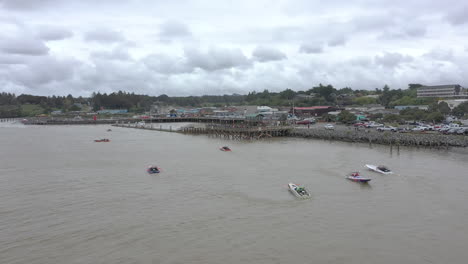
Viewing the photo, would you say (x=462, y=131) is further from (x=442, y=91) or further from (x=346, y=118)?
(x=442, y=91)

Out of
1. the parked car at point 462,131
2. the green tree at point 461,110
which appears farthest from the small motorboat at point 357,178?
the green tree at point 461,110

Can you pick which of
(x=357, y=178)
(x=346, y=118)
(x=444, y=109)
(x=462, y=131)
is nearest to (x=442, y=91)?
(x=444, y=109)

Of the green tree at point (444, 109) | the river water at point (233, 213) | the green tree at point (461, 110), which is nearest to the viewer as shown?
the river water at point (233, 213)

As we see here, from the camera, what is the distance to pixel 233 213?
60.2ft

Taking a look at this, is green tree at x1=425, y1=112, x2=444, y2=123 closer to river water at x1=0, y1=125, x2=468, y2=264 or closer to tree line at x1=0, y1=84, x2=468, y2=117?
river water at x1=0, y1=125, x2=468, y2=264

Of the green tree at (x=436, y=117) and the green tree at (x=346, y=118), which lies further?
the green tree at (x=346, y=118)

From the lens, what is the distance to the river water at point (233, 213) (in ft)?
46.7

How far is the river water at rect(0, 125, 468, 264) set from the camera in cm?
1423

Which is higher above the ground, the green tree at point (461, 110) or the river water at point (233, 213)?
the green tree at point (461, 110)

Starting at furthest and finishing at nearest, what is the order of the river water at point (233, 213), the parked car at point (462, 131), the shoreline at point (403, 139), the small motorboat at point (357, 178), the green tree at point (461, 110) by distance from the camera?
1. the green tree at point (461, 110)
2. the parked car at point (462, 131)
3. the shoreline at point (403, 139)
4. the small motorboat at point (357, 178)
5. the river water at point (233, 213)

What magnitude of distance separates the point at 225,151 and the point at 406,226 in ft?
82.4

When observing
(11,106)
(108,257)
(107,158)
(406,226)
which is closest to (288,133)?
(107,158)

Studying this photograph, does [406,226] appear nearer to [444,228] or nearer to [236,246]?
[444,228]

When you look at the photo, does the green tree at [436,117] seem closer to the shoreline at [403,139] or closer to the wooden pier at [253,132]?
the shoreline at [403,139]
